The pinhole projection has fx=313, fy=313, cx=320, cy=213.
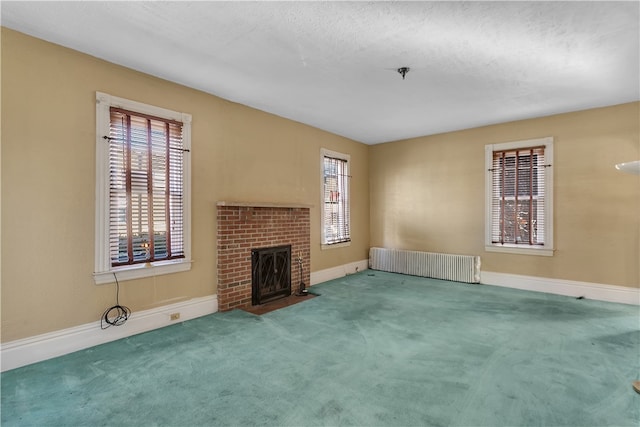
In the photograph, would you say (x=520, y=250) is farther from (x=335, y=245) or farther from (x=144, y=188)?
(x=144, y=188)

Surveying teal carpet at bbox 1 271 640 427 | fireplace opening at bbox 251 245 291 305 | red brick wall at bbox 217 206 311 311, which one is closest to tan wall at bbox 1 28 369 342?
red brick wall at bbox 217 206 311 311

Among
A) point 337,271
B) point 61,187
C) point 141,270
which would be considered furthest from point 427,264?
point 61,187

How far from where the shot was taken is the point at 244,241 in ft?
14.1

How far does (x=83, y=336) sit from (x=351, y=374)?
2.52 m

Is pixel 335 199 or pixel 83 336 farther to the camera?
pixel 335 199

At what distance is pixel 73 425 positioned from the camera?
75.0 inches

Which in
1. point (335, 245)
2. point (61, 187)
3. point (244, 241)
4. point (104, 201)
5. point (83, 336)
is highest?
point (61, 187)

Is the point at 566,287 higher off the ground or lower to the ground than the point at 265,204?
lower

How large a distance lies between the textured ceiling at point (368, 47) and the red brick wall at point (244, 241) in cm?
159

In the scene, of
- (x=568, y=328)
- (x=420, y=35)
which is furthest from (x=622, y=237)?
(x=420, y=35)

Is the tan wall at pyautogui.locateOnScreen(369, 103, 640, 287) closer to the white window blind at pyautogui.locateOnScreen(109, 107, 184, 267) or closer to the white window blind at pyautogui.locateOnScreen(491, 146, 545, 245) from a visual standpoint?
the white window blind at pyautogui.locateOnScreen(491, 146, 545, 245)

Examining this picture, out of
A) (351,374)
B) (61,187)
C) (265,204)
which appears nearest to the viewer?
(351,374)

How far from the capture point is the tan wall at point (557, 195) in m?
4.43

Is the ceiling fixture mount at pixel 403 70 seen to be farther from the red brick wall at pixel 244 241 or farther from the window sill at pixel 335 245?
the window sill at pixel 335 245
